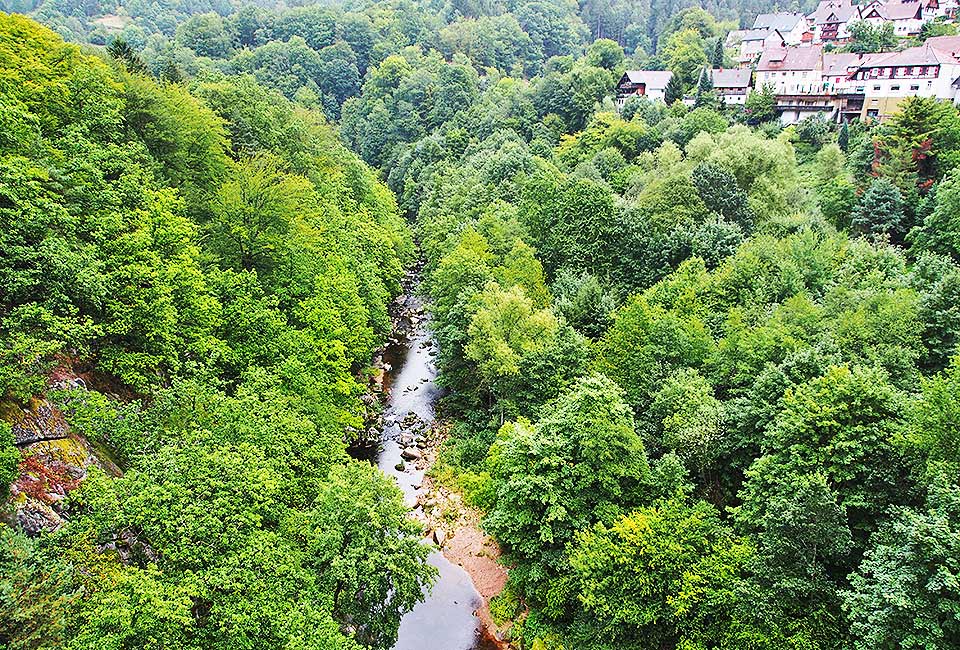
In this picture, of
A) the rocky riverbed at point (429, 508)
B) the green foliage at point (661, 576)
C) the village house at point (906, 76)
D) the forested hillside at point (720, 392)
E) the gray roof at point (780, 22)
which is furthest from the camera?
the gray roof at point (780, 22)

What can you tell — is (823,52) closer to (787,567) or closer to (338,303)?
(338,303)

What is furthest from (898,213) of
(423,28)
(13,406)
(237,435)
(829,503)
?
(423,28)

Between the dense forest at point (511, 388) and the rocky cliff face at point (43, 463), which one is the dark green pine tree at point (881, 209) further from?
the rocky cliff face at point (43, 463)

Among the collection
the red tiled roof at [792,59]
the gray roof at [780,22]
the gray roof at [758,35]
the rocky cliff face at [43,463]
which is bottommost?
the rocky cliff face at [43,463]

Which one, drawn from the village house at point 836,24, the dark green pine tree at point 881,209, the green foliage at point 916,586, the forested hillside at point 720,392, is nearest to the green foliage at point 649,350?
the forested hillside at point 720,392

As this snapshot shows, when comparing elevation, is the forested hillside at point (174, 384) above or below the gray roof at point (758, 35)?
below

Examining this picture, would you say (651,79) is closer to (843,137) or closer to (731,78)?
(731,78)
